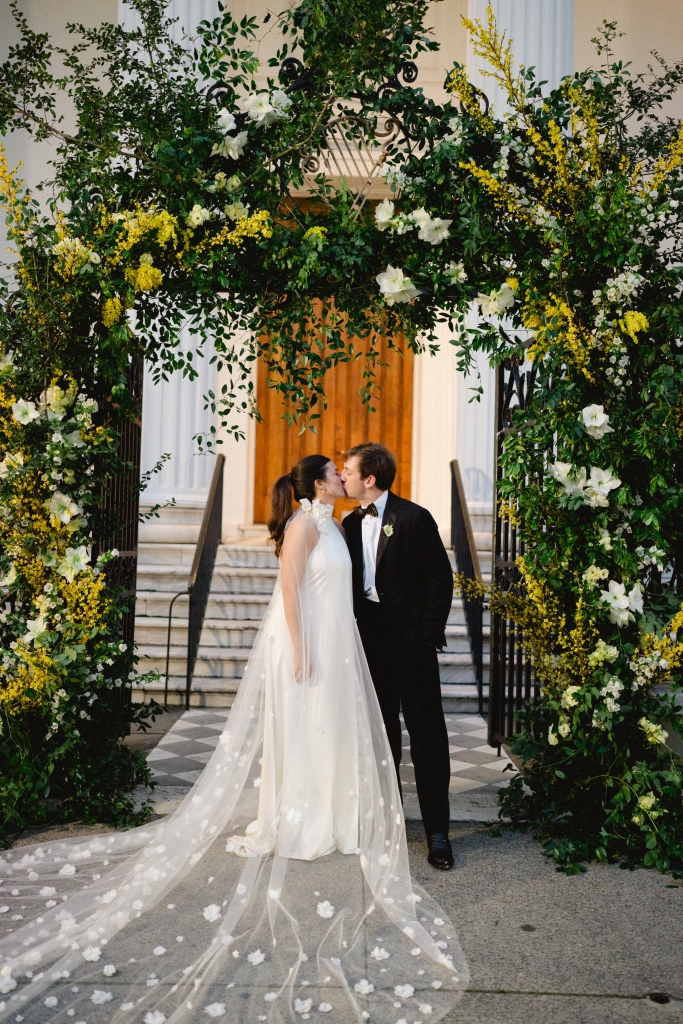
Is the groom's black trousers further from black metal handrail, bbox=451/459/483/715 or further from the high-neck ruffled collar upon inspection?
black metal handrail, bbox=451/459/483/715

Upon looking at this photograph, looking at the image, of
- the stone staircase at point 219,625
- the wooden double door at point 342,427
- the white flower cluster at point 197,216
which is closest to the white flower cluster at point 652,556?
the white flower cluster at point 197,216

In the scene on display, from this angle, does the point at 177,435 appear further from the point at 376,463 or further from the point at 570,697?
the point at 570,697

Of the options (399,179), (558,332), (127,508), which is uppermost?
(399,179)

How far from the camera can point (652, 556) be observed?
4.11 m

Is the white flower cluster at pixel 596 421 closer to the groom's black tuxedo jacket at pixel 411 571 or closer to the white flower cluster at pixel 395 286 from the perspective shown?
the groom's black tuxedo jacket at pixel 411 571

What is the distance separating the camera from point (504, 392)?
5.98 meters

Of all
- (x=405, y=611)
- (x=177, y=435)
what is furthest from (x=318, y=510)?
(x=177, y=435)

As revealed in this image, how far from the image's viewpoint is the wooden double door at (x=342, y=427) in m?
10.8

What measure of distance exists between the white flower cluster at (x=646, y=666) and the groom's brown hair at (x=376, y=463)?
4.77 feet

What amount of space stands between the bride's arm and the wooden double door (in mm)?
6428

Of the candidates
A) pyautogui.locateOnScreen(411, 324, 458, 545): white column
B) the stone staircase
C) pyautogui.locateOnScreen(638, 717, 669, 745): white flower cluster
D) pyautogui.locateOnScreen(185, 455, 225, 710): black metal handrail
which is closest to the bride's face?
pyautogui.locateOnScreen(638, 717, 669, 745): white flower cluster

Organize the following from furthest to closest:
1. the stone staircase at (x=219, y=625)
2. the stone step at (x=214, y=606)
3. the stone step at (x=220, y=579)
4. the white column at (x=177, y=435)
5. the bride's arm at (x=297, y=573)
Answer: the white column at (x=177, y=435), the stone step at (x=220, y=579), the stone step at (x=214, y=606), the stone staircase at (x=219, y=625), the bride's arm at (x=297, y=573)

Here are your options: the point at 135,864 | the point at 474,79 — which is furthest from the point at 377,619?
the point at 474,79

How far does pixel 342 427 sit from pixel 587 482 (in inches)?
266
